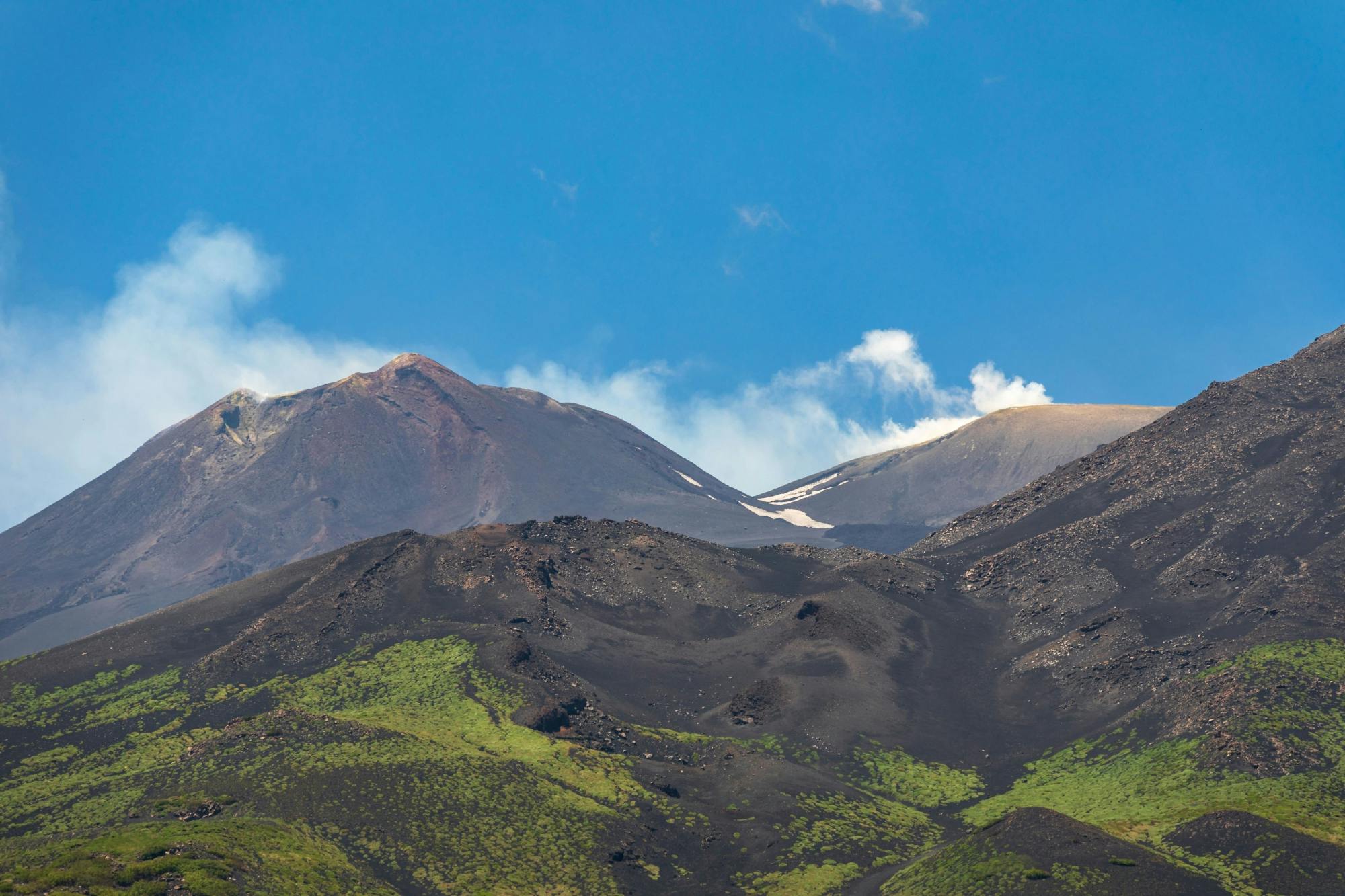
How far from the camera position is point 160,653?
101m

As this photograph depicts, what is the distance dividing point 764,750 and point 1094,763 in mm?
24240

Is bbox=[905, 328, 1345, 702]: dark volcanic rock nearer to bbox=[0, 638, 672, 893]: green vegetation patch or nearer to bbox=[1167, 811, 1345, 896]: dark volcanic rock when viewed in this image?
bbox=[1167, 811, 1345, 896]: dark volcanic rock

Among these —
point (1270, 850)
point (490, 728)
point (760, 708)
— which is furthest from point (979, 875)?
point (490, 728)

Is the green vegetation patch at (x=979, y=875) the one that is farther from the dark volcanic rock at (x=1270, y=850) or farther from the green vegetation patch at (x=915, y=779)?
the green vegetation patch at (x=915, y=779)

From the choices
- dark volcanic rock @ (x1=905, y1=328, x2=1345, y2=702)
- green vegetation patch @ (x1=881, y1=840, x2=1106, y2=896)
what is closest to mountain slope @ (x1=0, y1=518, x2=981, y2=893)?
green vegetation patch @ (x1=881, y1=840, x2=1106, y2=896)

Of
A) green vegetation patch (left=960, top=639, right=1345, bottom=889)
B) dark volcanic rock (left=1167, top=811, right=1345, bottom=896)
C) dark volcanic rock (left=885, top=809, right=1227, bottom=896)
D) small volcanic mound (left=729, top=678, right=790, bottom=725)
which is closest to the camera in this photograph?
dark volcanic rock (left=885, top=809, right=1227, bottom=896)

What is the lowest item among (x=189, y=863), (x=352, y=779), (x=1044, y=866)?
(x=1044, y=866)

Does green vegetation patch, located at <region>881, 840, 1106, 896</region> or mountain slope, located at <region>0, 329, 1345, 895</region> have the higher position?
mountain slope, located at <region>0, 329, 1345, 895</region>

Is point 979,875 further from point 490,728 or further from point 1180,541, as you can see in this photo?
point 1180,541

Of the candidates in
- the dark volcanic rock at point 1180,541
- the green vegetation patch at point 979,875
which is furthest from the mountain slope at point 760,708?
the dark volcanic rock at point 1180,541

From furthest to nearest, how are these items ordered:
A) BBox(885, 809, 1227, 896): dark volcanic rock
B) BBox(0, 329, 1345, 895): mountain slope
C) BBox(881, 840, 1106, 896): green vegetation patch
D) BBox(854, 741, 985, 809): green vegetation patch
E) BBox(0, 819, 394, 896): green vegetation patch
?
BBox(854, 741, 985, 809): green vegetation patch < BBox(0, 329, 1345, 895): mountain slope < BBox(881, 840, 1106, 896): green vegetation patch < BBox(885, 809, 1227, 896): dark volcanic rock < BBox(0, 819, 394, 896): green vegetation patch

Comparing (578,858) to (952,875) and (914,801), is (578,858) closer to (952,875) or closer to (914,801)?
(952,875)

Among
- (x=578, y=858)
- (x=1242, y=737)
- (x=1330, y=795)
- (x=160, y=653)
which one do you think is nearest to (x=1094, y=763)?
(x=1242, y=737)

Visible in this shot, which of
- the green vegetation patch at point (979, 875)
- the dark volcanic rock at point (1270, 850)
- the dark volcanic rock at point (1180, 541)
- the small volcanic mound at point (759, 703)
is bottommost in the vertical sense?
the dark volcanic rock at point (1270, 850)
